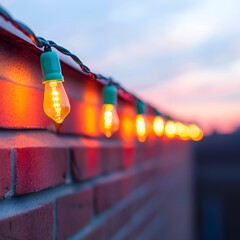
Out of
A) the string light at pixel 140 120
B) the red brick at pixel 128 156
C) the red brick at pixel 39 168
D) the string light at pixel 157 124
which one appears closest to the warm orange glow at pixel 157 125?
the string light at pixel 157 124

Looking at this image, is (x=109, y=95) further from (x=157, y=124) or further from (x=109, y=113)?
(x=157, y=124)

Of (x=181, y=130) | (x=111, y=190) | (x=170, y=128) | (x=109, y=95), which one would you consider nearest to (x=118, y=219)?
(x=111, y=190)

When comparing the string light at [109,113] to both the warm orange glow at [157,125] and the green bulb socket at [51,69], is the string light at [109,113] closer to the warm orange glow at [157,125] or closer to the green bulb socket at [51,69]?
the green bulb socket at [51,69]

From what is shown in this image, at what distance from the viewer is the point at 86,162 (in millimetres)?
1121

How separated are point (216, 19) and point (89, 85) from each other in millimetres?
613

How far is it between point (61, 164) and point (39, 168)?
122 mm

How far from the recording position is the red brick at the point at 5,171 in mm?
681

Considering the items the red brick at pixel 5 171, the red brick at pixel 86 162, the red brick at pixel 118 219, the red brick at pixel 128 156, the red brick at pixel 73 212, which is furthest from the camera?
the red brick at pixel 128 156

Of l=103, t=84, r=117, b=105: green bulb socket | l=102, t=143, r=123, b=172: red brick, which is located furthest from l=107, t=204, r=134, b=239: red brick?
l=103, t=84, r=117, b=105: green bulb socket

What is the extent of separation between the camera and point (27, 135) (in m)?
0.79

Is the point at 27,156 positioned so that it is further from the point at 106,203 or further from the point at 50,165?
the point at 106,203

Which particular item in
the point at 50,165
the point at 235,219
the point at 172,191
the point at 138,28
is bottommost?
the point at 235,219

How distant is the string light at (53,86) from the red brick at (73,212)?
26cm

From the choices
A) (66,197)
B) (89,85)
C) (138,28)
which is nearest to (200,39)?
(138,28)
